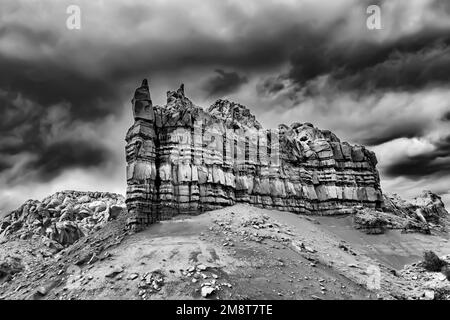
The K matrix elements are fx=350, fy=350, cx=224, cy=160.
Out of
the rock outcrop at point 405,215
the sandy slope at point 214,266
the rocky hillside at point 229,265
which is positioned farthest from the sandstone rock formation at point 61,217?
the rock outcrop at point 405,215

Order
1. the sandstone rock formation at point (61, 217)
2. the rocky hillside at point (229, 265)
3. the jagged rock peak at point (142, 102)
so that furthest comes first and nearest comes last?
the sandstone rock formation at point (61, 217) → the jagged rock peak at point (142, 102) → the rocky hillside at point (229, 265)

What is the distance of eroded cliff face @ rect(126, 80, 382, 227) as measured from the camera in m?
45.3

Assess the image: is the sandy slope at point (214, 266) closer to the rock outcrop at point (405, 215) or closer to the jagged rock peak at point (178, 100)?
the rock outcrop at point (405, 215)

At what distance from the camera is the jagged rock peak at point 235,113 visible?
63281mm

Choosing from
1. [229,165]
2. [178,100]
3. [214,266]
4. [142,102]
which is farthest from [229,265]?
[178,100]

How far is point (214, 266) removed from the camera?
31828 mm

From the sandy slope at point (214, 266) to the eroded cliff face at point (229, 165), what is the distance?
11.5 ft

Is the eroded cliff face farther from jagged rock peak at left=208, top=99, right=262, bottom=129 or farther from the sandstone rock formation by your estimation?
the sandstone rock formation

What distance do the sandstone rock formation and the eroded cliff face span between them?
16936 millimetres

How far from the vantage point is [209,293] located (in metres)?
27.3

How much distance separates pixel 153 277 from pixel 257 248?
11779mm
